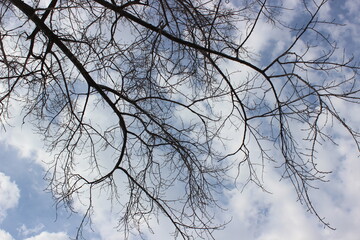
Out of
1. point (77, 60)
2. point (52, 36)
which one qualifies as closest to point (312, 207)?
point (77, 60)

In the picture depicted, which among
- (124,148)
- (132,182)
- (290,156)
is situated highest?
(290,156)

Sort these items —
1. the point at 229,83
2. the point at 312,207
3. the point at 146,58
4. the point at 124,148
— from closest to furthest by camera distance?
the point at 312,207 → the point at 229,83 → the point at 146,58 → the point at 124,148

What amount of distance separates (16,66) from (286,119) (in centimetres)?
341

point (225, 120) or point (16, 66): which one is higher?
point (225, 120)

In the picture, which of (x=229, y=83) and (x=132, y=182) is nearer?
(x=229, y=83)

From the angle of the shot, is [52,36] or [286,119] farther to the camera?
[52,36]

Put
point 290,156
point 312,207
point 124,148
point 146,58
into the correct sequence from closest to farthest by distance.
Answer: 1. point 312,207
2. point 290,156
3. point 146,58
4. point 124,148

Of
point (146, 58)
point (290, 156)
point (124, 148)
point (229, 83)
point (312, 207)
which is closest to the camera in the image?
point (312, 207)

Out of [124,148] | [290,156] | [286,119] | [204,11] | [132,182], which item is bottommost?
[132,182]

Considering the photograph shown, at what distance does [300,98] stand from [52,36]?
3.01 metres

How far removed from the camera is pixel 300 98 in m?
3.45

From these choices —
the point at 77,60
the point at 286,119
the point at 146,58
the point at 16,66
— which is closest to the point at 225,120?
the point at 286,119

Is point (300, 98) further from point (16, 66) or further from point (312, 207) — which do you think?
point (16, 66)

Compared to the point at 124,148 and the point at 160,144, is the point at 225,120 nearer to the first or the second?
the point at 160,144
